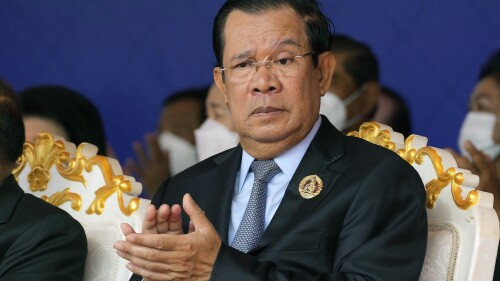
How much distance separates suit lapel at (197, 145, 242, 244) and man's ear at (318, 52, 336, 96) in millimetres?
265

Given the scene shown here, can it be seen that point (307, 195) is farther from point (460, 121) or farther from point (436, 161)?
point (460, 121)

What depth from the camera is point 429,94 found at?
175 inches

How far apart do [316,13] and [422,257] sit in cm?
65

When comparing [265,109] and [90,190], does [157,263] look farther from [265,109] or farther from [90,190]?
[90,190]

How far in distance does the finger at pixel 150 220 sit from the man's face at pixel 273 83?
0.34 meters

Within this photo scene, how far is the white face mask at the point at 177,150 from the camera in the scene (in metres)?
5.09

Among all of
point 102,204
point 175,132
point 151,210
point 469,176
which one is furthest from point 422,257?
point 175,132

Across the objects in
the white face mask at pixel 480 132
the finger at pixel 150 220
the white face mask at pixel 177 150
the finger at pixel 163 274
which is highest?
the white face mask at pixel 480 132

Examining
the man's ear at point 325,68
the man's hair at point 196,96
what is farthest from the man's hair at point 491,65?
the man's ear at point 325,68

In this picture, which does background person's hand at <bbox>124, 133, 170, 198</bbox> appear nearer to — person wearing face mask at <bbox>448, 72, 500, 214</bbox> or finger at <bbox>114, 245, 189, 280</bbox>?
person wearing face mask at <bbox>448, 72, 500, 214</bbox>

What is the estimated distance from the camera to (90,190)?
2.92 metres

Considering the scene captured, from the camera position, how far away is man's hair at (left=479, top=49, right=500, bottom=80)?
4.20m

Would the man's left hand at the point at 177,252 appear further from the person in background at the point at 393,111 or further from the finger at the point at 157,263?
the person in background at the point at 393,111

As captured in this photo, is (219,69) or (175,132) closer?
(219,69)
